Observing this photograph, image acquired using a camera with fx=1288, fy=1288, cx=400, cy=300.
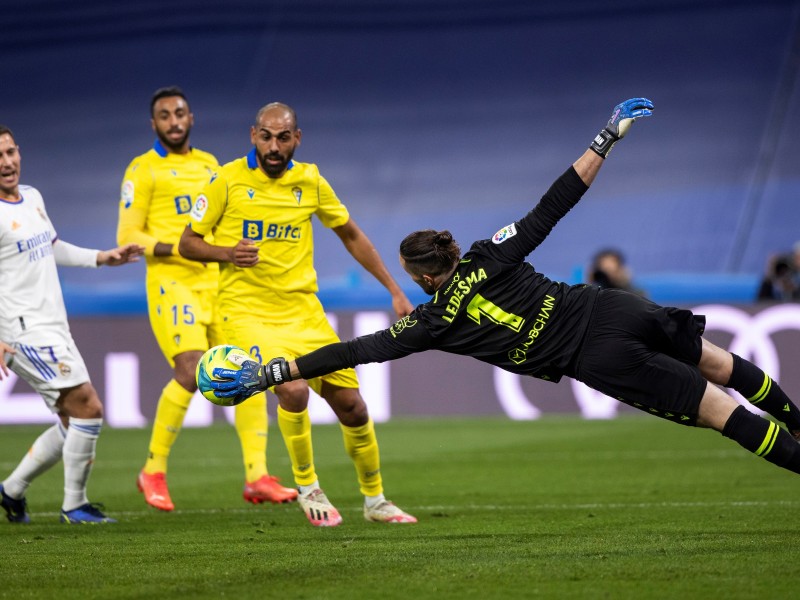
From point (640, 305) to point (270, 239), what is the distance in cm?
223

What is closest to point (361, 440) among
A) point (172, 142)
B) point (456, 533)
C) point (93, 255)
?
point (456, 533)

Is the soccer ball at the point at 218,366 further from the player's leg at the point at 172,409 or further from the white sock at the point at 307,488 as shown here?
the player's leg at the point at 172,409

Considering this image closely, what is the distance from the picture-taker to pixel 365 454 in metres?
7.16

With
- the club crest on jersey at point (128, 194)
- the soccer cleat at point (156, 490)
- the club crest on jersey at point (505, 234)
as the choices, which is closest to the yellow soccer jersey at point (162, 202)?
the club crest on jersey at point (128, 194)

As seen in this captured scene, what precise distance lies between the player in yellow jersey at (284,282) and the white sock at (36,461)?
1178mm

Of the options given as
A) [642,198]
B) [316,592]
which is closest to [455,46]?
[642,198]

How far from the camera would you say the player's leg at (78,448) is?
724 cm

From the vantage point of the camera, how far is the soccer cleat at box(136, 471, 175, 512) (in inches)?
308

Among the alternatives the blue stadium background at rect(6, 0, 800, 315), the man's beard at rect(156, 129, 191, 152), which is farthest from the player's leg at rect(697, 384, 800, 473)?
the blue stadium background at rect(6, 0, 800, 315)

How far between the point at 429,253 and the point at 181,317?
2814mm

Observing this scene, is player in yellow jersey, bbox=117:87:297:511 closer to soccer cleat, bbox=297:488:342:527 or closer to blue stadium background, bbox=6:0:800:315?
soccer cleat, bbox=297:488:342:527

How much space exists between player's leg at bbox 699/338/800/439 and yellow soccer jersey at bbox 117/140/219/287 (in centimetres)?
365

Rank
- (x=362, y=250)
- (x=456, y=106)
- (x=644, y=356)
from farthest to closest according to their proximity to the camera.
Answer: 1. (x=456, y=106)
2. (x=362, y=250)
3. (x=644, y=356)

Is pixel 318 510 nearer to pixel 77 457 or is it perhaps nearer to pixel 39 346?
pixel 77 457
